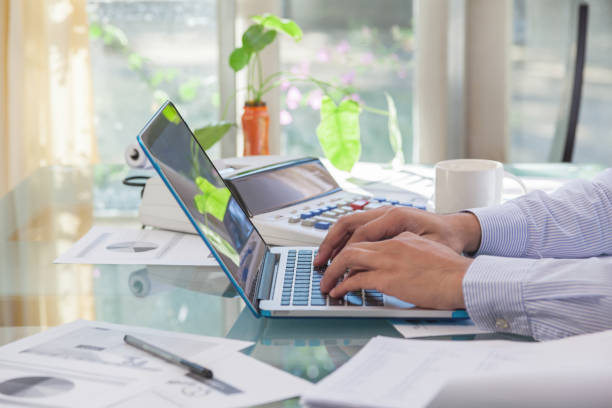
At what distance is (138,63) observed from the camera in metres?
2.94

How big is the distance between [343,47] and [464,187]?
1.81m

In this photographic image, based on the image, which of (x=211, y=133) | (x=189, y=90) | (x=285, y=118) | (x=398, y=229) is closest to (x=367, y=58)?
(x=285, y=118)

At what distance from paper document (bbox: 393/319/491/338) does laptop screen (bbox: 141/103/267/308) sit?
0.18 meters

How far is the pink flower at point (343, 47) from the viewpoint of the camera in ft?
9.70

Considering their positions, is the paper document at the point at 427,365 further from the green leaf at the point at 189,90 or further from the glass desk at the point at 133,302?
the green leaf at the point at 189,90

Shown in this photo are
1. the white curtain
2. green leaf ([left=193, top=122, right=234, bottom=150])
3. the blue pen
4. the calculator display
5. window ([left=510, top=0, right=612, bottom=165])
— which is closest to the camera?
the blue pen

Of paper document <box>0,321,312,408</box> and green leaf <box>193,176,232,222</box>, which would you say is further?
green leaf <box>193,176,232,222</box>

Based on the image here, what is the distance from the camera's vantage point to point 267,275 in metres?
0.94

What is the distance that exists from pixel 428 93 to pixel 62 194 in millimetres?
1686

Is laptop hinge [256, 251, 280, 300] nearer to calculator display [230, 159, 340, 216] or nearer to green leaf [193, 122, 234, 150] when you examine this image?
calculator display [230, 159, 340, 216]

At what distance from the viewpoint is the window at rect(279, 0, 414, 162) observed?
2936 millimetres

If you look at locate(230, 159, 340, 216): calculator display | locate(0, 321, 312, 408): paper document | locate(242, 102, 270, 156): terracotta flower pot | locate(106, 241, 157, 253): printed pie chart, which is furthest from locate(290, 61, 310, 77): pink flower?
locate(0, 321, 312, 408): paper document

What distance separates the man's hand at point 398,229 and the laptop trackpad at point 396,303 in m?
→ 0.16

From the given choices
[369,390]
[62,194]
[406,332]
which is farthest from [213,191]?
[62,194]
